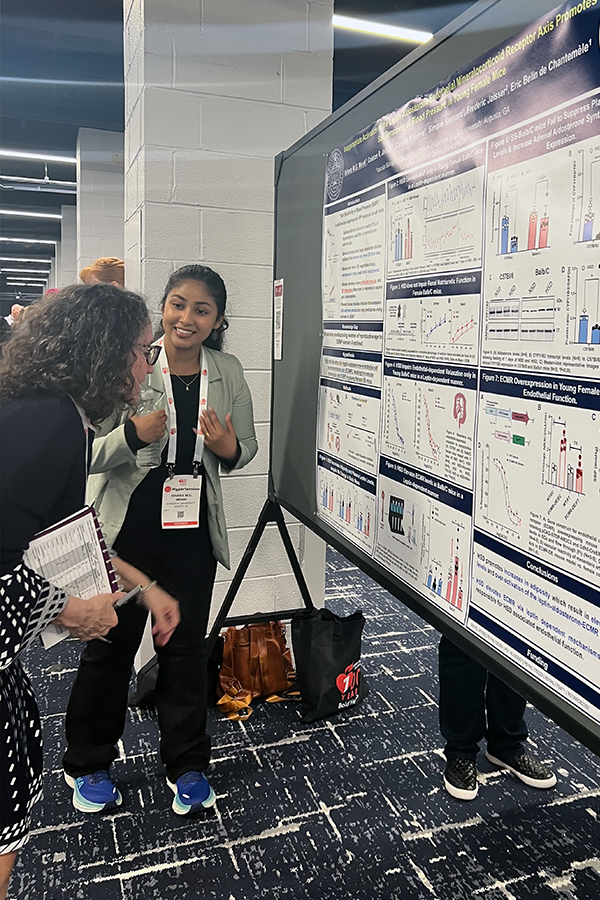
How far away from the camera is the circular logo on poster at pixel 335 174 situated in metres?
1.81

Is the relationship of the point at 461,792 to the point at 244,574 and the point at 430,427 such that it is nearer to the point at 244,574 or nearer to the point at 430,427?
the point at 244,574

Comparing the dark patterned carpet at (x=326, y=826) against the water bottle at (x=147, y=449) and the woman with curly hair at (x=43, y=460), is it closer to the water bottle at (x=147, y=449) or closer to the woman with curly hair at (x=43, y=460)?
the woman with curly hair at (x=43, y=460)

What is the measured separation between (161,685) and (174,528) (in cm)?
45

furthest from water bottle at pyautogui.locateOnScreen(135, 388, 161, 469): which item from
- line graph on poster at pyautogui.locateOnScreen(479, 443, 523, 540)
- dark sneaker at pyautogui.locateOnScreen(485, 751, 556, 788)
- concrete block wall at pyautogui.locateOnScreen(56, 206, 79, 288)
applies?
concrete block wall at pyautogui.locateOnScreen(56, 206, 79, 288)

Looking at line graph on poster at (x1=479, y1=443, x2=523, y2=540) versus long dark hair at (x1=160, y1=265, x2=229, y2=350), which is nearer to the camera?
line graph on poster at (x1=479, y1=443, x2=523, y2=540)

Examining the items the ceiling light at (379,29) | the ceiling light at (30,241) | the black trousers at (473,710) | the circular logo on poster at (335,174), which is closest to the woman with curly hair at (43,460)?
the circular logo on poster at (335,174)

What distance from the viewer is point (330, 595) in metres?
3.37

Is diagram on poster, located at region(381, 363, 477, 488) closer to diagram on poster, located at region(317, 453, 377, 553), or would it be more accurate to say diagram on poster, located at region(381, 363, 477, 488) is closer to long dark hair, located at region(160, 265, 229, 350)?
diagram on poster, located at region(317, 453, 377, 553)

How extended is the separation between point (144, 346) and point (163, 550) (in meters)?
0.69

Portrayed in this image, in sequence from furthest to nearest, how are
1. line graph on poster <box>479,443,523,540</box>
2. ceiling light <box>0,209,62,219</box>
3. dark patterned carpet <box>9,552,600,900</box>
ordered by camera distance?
1. ceiling light <box>0,209,62,219</box>
2. dark patterned carpet <box>9,552,600,900</box>
3. line graph on poster <box>479,443,523,540</box>

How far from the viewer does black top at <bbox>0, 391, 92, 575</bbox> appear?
1196mm

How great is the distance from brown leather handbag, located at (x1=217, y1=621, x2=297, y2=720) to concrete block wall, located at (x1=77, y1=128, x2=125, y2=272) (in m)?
4.37

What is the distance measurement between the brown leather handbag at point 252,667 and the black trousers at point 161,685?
43 centimetres

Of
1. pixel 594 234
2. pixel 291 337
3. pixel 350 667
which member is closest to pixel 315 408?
pixel 291 337
